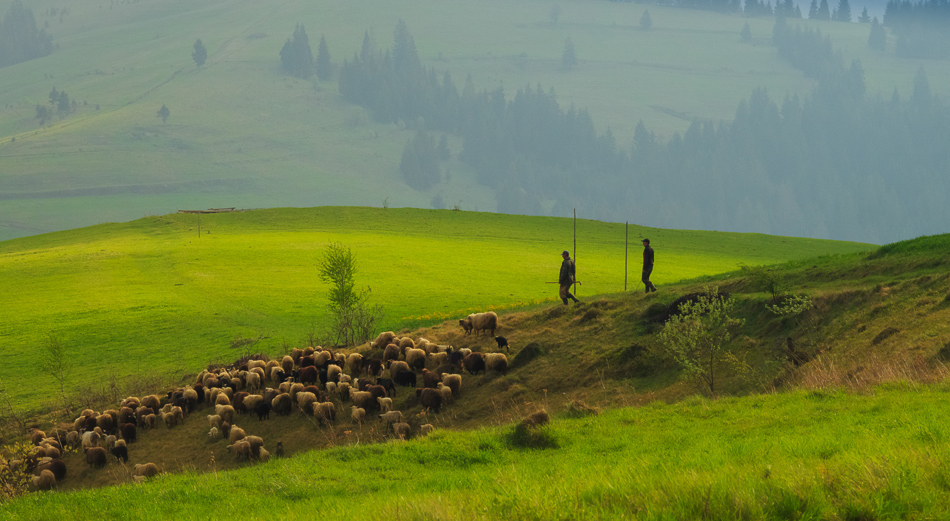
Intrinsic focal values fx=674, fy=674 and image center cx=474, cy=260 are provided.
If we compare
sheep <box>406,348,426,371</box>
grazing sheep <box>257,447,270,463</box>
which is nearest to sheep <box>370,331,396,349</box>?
sheep <box>406,348,426,371</box>

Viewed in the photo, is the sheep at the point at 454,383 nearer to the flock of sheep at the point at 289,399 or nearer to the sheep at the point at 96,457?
the flock of sheep at the point at 289,399

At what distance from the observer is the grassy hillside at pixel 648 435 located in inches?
267

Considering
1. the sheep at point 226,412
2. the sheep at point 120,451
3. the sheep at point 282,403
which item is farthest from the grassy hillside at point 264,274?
the sheep at point 282,403

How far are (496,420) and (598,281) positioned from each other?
137 feet

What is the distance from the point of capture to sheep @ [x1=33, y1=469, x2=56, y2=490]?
838 inches

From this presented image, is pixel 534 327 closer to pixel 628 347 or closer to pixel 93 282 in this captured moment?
pixel 628 347

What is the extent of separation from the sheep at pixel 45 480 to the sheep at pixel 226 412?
5.21 m

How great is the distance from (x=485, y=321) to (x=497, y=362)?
487 centimetres

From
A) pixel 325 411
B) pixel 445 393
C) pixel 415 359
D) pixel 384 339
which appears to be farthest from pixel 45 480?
pixel 445 393

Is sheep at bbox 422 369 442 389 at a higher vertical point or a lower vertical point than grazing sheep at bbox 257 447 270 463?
higher

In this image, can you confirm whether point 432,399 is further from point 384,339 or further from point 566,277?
point 566,277

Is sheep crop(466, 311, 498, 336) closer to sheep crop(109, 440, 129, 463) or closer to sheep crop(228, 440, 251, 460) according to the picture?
sheep crop(228, 440, 251, 460)

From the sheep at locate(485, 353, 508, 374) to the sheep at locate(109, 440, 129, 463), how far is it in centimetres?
1249

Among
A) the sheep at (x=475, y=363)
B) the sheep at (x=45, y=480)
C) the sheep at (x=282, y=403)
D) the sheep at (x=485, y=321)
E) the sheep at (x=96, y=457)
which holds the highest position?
the sheep at (x=485, y=321)
